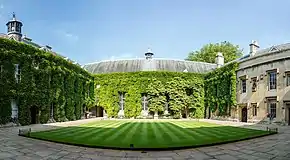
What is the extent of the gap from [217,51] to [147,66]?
62.4 ft

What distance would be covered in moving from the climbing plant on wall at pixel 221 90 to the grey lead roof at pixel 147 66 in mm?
5789

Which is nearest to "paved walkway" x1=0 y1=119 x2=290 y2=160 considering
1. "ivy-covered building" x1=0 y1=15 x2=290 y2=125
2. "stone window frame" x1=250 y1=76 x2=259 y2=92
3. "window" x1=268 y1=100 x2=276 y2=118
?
"ivy-covered building" x1=0 y1=15 x2=290 y2=125

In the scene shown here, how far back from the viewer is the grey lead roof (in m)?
41.6

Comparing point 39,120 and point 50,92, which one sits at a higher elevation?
point 50,92

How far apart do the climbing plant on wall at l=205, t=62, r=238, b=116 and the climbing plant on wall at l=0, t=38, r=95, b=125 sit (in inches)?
704

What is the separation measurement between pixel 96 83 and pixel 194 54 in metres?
28.1

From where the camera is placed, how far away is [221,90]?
32.4 meters

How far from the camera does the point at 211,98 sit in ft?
117

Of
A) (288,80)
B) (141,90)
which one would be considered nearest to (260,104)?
(288,80)

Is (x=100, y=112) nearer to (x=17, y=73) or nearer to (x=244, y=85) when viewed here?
(x=17, y=73)

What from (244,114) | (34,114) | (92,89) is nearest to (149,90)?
(92,89)

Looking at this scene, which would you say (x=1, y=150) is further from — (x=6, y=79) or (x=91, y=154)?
(x=6, y=79)

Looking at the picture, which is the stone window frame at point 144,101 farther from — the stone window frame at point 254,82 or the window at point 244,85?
the stone window frame at point 254,82

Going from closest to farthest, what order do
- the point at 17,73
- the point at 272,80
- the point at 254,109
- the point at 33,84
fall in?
the point at 17,73 < the point at 33,84 < the point at 272,80 < the point at 254,109
